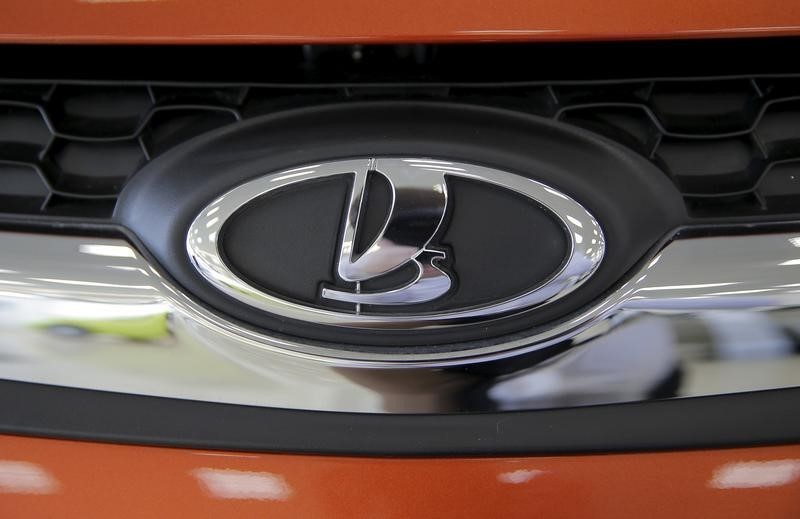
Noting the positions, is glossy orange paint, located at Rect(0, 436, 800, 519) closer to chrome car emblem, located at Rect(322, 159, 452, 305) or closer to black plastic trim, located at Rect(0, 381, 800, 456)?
black plastic trim, located at Rect(0, 381, 800, 456)

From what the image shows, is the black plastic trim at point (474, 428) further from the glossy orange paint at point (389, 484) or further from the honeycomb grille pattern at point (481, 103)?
the honeycomb grille pattern at point (481, 103)

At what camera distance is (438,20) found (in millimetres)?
600

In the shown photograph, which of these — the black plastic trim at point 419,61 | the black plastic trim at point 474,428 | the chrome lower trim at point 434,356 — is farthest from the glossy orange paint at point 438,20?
the black plastic trim at point 474,428

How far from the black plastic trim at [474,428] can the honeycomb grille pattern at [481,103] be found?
0.17m

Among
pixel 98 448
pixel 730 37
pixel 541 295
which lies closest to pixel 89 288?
pixel 98 448

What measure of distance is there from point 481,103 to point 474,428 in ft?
0.89

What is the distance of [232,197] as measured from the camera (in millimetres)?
657

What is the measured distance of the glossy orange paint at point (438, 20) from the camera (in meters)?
0.60

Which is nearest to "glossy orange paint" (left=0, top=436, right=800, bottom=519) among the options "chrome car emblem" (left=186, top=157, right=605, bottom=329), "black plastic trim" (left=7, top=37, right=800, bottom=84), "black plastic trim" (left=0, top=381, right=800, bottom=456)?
"black plastic trim" (left=0, top=381, right=800, bottom=456)

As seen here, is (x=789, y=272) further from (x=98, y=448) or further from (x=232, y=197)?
(x=98, y=448)

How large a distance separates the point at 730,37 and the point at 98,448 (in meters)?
0.61

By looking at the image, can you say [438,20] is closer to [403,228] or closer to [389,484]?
[403,228]

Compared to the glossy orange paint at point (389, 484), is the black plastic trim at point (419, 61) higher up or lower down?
higher up

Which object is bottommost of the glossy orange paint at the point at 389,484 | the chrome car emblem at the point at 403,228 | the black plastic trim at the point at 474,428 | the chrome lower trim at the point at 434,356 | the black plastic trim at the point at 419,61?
the glossy orange paint at the point at 389,484
